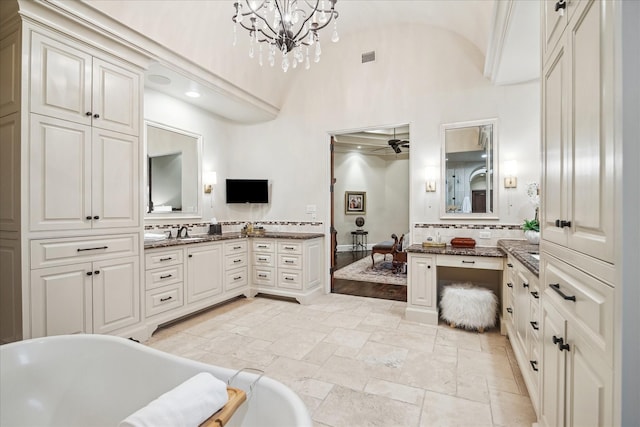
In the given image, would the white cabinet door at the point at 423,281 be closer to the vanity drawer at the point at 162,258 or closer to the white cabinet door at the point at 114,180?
the vanity drawer at the point at 162,258

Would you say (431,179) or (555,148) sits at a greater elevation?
(431,179)

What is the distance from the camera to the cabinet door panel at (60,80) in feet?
7.49

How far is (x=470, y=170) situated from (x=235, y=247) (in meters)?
3.25

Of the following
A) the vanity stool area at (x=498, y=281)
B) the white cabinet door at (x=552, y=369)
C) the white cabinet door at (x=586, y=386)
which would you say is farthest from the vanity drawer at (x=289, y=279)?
the white cabinet door at (x=586, y=386)

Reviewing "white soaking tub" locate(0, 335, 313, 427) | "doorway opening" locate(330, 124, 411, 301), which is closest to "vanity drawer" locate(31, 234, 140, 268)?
"white soaking tub" locate(0, 335, 313, 427)

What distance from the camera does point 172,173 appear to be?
4180 mm

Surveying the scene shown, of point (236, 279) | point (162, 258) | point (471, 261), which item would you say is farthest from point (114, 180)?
point (471, 261)

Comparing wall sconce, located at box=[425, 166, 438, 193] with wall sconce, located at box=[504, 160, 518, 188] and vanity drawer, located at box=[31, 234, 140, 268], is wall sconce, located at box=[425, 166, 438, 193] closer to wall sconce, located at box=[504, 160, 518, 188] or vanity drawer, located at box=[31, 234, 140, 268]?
wall sconce, located at box=[504, 160, 518, 188]

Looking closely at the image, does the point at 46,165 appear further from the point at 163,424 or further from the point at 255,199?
the point at 255,199

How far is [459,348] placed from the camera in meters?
2.85

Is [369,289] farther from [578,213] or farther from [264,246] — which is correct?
[578,213]

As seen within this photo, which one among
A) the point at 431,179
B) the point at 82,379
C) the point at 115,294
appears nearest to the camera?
the point at 82,379

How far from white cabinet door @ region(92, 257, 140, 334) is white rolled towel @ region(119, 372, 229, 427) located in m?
2.05

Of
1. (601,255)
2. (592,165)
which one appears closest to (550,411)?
(601,255)
